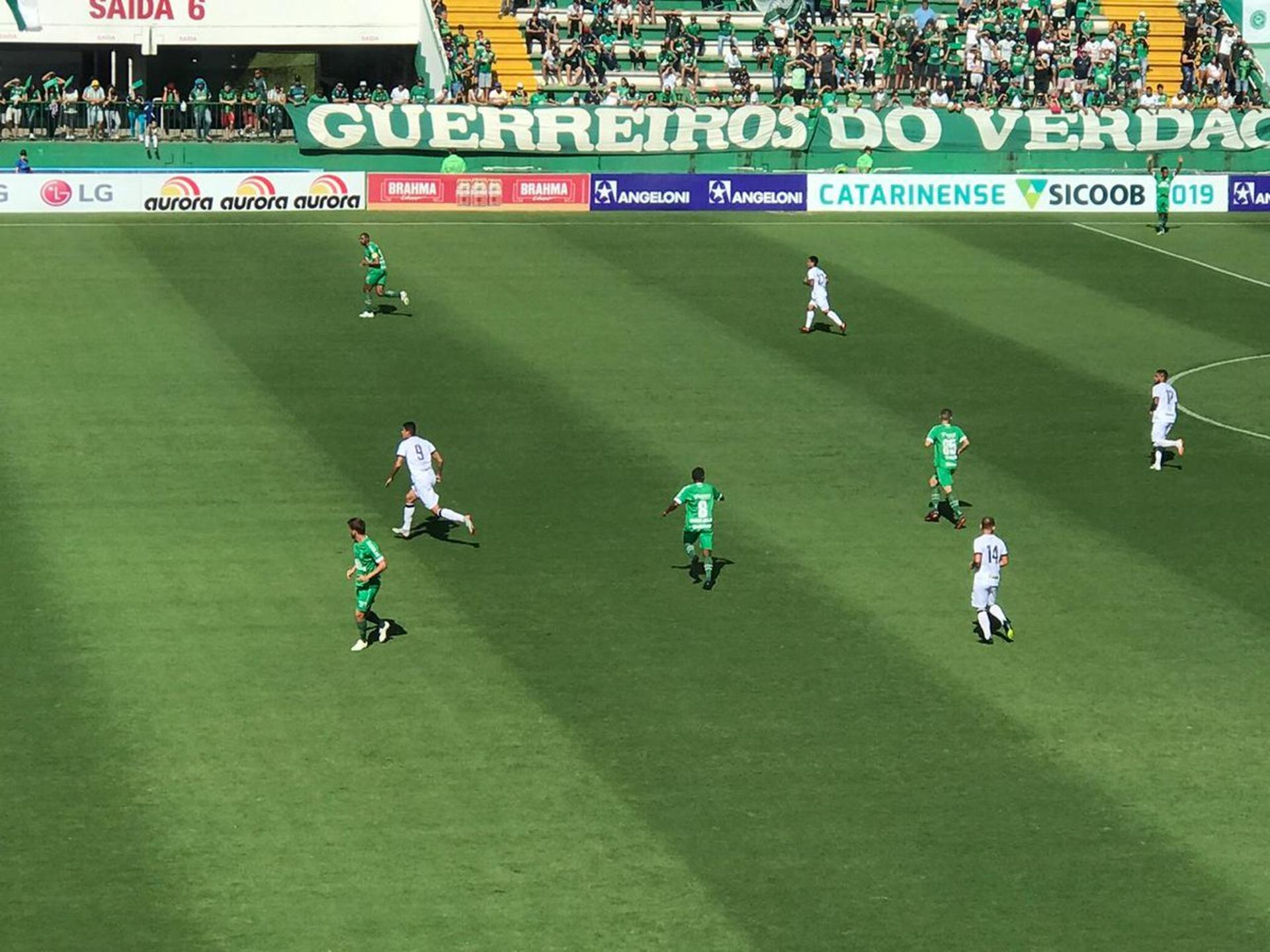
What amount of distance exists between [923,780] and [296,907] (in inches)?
280

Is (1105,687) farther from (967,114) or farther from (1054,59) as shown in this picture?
(1054,59)

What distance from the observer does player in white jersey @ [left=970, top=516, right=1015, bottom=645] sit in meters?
27.7

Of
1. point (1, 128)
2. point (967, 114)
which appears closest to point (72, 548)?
point (1, 128)

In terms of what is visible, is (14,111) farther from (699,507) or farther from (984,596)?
(984,596)

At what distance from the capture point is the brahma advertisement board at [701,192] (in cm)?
6253

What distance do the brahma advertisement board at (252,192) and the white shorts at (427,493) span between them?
96.3 feet

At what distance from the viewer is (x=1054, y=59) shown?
7694 cm

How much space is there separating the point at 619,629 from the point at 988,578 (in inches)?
189

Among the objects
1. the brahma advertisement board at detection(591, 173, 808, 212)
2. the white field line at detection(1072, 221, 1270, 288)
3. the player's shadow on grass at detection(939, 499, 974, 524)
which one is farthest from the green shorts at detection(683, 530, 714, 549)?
the brahma advertisement board at detection(591, 173, 808, 212)

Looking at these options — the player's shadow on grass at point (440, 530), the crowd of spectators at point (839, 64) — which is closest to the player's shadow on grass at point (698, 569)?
the player's shadow on grass at point (440, 530)

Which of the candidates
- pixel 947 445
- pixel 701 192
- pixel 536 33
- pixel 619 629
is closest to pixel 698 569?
pixel 619 629

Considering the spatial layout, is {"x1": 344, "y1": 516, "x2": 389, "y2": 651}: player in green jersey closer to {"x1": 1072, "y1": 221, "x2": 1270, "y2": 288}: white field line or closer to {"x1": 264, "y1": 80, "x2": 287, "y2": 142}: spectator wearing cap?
{"x1": 1072, "y1": 221, "x2": 1270, "y2": 288}: white field line

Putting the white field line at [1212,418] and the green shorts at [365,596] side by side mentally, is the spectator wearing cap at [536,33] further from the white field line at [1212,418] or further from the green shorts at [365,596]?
the green shorts at [365,596]

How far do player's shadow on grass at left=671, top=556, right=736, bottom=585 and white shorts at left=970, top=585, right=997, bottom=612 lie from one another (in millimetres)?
4066
